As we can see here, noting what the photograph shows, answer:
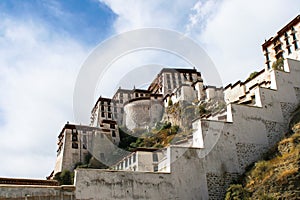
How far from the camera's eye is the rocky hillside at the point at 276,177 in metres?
15.3

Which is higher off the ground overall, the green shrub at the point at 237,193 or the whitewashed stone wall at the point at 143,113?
the whitewashed stone wall at the point at 143,113

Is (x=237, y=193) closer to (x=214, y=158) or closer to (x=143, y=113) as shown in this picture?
(x=214, y=158)

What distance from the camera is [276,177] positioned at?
1595 centimetres

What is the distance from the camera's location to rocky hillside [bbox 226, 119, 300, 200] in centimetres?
1531

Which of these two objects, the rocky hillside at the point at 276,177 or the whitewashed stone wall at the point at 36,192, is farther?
the rocky hillside at the point at 276,177

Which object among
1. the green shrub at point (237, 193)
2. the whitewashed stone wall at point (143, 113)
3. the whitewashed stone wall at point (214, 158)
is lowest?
the green shrub at point (237, 193)

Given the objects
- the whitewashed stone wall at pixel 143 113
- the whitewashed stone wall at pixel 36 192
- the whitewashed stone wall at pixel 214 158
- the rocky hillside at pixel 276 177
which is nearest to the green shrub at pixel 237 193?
the rocky hillside at pixel 276 177

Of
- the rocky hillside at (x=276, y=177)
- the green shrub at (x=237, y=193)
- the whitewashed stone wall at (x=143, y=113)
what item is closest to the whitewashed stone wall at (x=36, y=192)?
the green shrub at (x=237, y=193)

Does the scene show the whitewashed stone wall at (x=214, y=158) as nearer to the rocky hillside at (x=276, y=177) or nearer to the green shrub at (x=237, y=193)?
the rocky hillside at (x=276, y=177)

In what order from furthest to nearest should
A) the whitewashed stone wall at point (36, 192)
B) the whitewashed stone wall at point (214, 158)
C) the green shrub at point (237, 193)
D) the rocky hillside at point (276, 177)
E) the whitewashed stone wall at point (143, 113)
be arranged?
the whitewashed stone wall at point (143, 113), the whitewashed stone wall at point (214, 158), the green shrub at point (237, 193), the rocky hillside at point (276, 177), the whitewashed stone wall at point (36, 192)

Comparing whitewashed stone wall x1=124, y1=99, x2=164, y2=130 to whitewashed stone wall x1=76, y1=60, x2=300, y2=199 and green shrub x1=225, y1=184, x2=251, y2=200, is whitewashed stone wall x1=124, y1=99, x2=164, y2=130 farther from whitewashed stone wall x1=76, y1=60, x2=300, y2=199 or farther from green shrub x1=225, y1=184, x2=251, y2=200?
green shrub x1=225, y1=184, x2=251, y2=200

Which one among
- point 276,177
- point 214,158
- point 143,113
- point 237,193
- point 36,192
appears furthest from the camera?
point 143,113

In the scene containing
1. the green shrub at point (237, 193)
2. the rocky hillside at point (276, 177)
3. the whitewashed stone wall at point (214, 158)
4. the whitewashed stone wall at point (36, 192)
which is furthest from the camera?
the whitewashed stone wall at point (214, 158)

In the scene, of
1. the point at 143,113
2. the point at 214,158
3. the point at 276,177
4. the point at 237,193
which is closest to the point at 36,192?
the point at 237,193
